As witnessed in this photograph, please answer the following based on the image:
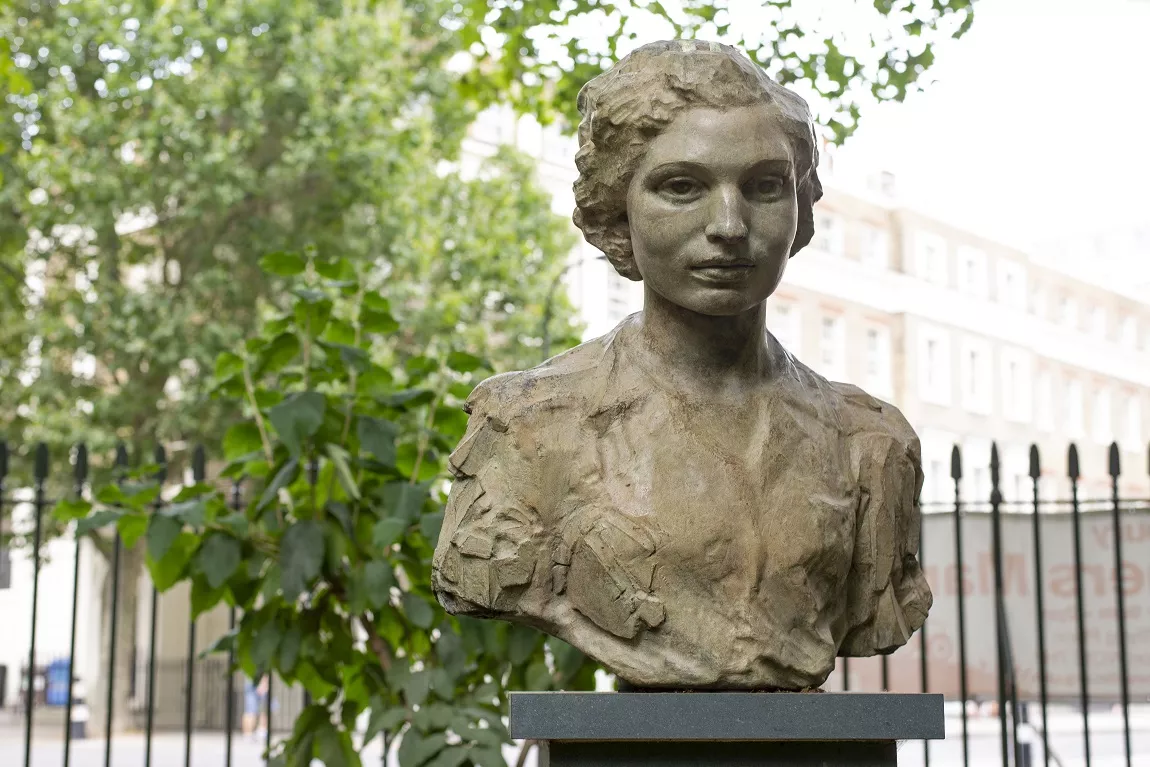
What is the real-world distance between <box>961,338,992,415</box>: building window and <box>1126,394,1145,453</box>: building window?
99.9 inches

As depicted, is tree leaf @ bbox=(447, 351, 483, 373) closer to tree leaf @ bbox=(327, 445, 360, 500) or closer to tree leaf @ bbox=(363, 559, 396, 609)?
tree leaf @ bbox=(327, 445, 360, 500)

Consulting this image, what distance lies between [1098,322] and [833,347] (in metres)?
5.66

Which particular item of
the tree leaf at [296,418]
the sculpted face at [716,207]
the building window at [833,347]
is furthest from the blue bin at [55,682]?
the sculpted face at [716,207]

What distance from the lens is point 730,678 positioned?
284 centimetres

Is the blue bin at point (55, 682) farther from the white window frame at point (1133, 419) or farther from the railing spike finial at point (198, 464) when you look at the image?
the railing spike finial at point (198, 464)

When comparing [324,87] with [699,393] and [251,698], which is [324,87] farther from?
[699,393]

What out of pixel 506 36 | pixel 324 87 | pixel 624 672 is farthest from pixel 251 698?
pixel 624 672

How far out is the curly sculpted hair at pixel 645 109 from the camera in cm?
289

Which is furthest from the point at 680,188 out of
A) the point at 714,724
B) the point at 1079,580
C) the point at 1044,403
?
the point at 1044,403

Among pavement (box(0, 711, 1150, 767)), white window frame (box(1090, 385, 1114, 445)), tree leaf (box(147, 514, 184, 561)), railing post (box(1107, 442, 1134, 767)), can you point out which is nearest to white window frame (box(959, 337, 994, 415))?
white window frame (box(1090, 385, 1114, 445))

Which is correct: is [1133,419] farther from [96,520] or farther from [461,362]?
[96,520]

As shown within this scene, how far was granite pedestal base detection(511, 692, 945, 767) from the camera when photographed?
9.04ft

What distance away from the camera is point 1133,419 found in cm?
2344

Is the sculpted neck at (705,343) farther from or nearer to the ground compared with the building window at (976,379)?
nearer to the ground
